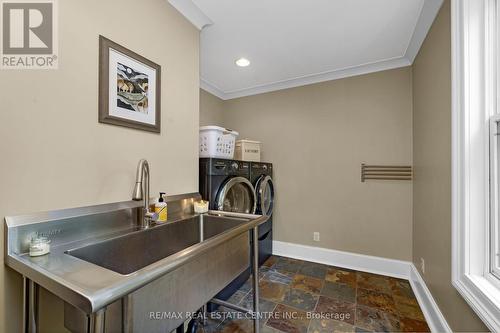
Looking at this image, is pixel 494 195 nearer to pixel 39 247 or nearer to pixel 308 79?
pixel 39 247

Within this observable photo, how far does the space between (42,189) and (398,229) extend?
3030 millimetres

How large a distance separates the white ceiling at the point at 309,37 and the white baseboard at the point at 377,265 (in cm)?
222

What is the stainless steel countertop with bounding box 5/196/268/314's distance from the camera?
1.84ft

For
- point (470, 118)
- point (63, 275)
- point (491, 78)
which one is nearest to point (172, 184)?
point (63, 275)

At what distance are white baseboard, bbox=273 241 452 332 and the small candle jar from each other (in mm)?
2273

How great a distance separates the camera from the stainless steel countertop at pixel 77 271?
1.84 feet

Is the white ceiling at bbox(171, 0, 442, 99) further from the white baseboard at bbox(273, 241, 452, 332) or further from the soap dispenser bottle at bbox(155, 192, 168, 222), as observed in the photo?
the white baseboard at bbox(273, 241, 452, 332)

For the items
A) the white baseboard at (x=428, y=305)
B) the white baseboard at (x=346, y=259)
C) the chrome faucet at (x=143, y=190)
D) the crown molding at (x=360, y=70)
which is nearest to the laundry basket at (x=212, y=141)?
the chrome faucet at (x=143, y=190)

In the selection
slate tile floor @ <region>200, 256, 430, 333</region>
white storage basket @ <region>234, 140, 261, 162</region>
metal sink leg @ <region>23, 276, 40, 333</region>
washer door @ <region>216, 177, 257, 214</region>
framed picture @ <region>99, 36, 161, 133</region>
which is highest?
framed picture @ <region>99, 36, 161, 133</region>

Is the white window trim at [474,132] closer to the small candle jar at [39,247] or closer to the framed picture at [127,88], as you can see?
the framed picture at [127,88]

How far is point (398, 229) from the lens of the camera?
239 cm

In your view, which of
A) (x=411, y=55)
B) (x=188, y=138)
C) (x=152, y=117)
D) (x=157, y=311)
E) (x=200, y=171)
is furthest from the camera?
(x=411, y=55)

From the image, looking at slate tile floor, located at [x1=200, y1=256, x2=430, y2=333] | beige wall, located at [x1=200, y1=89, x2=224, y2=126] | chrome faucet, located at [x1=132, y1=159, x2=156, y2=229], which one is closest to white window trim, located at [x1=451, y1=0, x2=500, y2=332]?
slate tile floor, located at [x1=200, y1=256, x2=430, y2=333]

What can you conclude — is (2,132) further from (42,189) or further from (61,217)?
(61,217)
